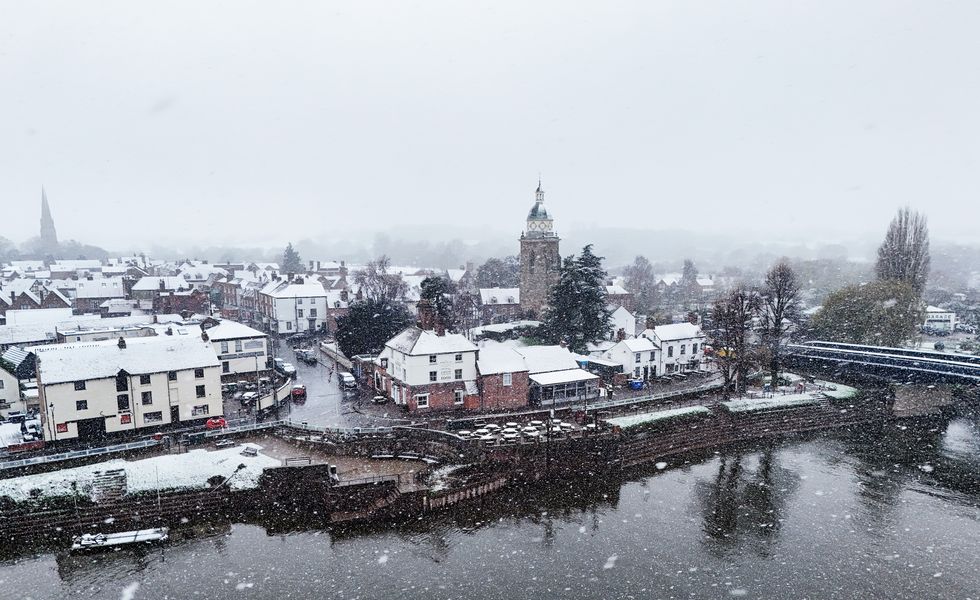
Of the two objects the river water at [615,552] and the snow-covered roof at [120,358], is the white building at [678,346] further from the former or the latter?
the snow-covered roof at [120,358]

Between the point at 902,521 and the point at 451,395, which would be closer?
the point at 902,521

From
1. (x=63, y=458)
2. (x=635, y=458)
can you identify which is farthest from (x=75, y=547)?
(x=635, y=458)

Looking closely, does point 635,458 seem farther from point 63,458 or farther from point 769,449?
point 63,458

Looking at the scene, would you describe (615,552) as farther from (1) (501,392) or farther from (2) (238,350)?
(2) (238,350)

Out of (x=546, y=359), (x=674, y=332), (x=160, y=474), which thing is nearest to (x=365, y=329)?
(x=546, y=359)

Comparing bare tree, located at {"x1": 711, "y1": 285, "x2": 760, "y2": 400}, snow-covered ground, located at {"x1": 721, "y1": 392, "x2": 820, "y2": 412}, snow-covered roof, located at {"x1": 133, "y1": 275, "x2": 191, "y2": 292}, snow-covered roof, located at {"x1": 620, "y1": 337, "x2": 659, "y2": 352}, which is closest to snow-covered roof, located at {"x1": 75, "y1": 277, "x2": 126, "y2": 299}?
snow-covered roof, located at {"x1": 133, "y1": 275, "x2": 191, "y2": 292}

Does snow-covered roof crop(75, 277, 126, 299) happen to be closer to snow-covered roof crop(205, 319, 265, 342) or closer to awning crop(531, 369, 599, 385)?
snow-covered roof crop(205, 319, 265, 342)
